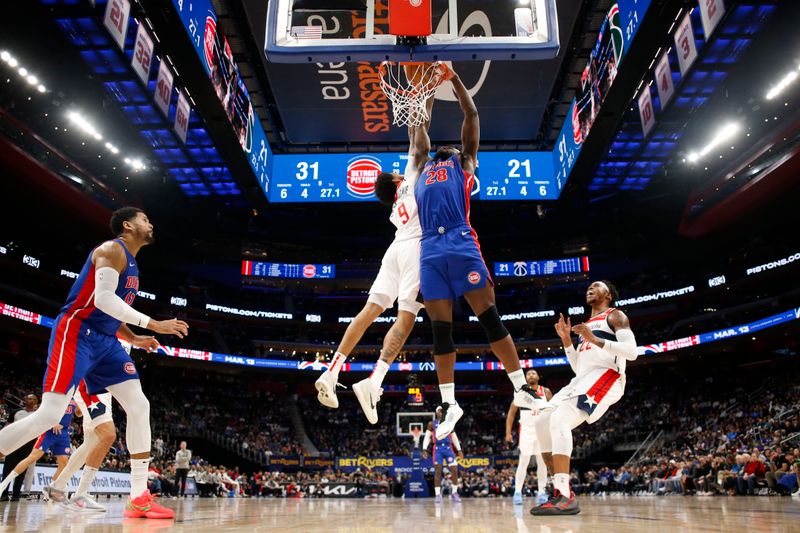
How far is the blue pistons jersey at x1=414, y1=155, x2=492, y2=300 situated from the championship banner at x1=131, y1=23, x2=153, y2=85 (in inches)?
447

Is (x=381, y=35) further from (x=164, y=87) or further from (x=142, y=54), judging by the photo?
(x=164, y=87)

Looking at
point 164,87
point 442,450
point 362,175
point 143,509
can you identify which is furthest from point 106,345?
point 362,175

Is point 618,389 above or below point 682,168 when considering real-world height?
below

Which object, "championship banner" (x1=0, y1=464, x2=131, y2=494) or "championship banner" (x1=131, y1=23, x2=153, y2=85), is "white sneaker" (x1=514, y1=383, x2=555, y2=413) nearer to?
"championship banner" (x1=0, y1=464, x2=131, y2=494)

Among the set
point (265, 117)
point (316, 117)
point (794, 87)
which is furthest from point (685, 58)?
point (265, 117)

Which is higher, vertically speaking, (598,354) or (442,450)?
(598,354)

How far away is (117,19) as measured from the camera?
12.1 meters

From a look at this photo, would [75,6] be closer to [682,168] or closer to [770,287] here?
[682,168]

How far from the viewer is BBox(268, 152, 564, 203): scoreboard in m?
17.2

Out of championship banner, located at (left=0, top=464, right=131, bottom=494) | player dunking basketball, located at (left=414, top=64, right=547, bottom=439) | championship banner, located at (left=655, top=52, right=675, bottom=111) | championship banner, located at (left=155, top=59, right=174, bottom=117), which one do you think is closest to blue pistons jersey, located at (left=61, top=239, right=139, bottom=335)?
player dunking basketball, located at (left=414, top=64, right=547, bottom=439)

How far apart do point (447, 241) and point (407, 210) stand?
27.4 inches

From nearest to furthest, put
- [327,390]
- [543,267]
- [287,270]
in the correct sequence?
[327,390]
[543,267]
[287,270]

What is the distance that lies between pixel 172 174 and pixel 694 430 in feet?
76.6

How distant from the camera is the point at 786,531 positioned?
2.74m
